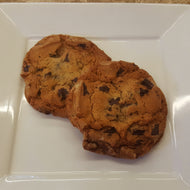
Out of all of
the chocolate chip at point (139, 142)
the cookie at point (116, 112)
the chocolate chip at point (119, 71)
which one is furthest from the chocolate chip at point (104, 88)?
the chocolate chip at point (139, 142)

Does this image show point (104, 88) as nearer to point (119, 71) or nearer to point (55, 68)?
point (119, 71)

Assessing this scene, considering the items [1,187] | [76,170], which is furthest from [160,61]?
[1,187]

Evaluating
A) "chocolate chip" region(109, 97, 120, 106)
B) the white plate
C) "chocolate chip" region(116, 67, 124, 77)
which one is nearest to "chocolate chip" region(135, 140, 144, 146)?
the white plate

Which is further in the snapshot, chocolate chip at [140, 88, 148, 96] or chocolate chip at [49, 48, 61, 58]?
chocolate chip at [49, 48, 61, 58]

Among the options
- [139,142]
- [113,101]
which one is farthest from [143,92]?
[139,142]

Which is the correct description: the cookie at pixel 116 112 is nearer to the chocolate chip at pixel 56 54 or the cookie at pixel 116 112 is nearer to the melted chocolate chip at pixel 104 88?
the melted chocolate chip at pixel 104 88

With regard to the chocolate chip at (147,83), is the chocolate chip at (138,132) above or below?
below

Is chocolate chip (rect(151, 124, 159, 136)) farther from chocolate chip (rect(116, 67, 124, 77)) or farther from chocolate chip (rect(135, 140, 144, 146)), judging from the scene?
chocolate chip (rect(116, 67, 124, 77))
